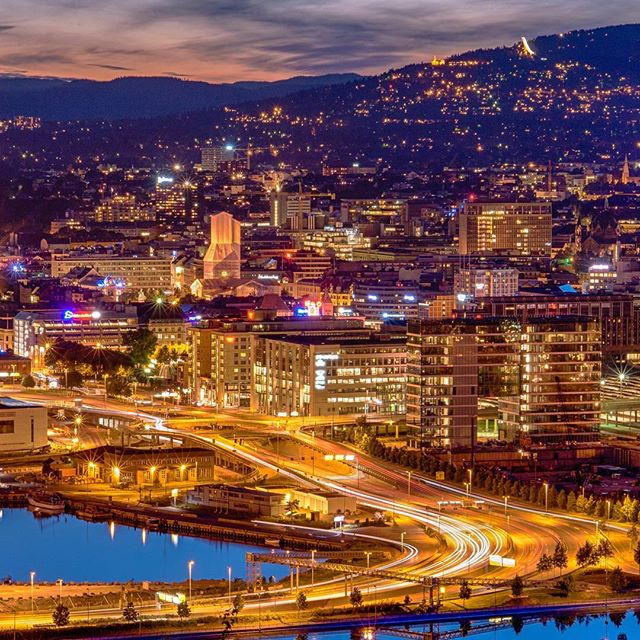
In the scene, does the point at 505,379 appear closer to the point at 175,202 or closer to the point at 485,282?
the point at 485,282

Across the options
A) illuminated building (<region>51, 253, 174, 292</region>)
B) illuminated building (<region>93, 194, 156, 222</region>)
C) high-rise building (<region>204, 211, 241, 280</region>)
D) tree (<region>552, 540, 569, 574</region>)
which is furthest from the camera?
illuminated building (<region>93, 194, 156, 222</region>)

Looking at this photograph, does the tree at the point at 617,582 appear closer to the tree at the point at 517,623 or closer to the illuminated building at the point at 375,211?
the tree at the point at 517,623

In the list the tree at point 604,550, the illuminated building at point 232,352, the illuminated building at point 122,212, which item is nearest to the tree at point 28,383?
the illuminated building at point 232,352

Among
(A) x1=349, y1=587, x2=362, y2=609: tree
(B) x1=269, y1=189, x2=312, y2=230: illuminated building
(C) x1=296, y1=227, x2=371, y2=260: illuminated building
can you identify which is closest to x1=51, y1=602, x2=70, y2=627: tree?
(A) x1=349, y1=587, x2=362, y2=609: tree

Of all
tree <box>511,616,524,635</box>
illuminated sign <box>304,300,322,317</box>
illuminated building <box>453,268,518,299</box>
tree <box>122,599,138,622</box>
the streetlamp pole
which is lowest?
tree <box>511,616,524,635</box>

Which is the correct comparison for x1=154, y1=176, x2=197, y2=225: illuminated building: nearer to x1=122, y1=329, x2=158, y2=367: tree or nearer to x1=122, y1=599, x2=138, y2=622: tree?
x1=122, y1=329, x2=158, y2=367: tree

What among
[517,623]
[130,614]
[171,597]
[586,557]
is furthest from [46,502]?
[517,623]

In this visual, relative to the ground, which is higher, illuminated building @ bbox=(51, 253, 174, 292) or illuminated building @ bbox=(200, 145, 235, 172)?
illuminated building @ bbox=(200, 145, 235, 172)
